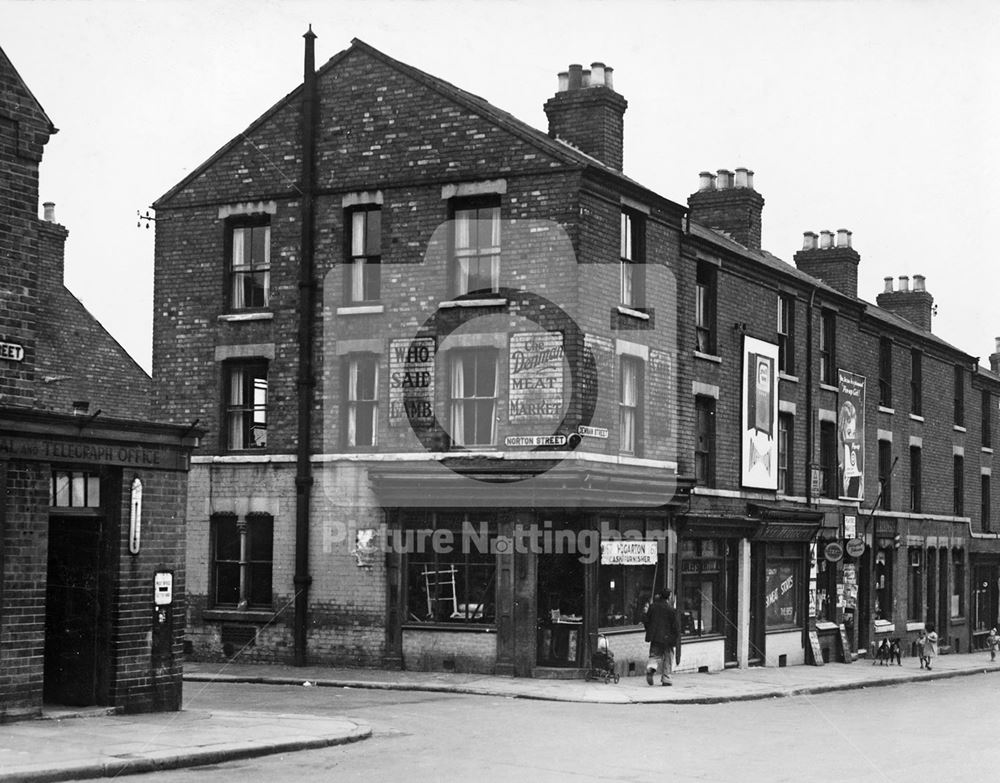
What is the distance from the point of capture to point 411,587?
1025 inches

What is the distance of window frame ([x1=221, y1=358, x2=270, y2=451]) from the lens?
91.8 feet

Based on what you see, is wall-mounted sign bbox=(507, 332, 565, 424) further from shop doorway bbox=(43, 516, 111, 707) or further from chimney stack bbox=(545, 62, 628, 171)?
shop doorway bbox=(43, 516, 111, 707)

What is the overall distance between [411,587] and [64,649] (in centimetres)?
975

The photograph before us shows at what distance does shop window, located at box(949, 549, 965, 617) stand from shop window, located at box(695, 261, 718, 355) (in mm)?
18552

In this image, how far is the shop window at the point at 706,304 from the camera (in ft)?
98.2

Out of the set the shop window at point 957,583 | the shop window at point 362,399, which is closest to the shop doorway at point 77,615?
the shop window at point 362,399

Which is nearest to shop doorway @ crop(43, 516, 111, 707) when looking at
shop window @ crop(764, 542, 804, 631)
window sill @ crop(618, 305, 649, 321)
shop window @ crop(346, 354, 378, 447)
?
shop window @ crop(346, 354, 378, 447)

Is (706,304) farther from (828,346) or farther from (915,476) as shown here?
(915,476)

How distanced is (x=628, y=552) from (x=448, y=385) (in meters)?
4.60

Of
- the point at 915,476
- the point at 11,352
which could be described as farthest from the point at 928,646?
the point at 11,352

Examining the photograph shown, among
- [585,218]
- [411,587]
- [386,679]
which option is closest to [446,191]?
[585,218]

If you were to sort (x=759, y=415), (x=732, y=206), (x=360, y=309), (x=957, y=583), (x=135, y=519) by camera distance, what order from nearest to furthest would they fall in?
(x=135, y=519), (x=360, y=309), (x=759, y=415), (x=732, y=206), (x=957, y=583)

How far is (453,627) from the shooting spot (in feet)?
83.3

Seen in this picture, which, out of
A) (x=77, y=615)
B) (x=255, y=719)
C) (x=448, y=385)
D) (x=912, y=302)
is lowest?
(x=255, y=719)
